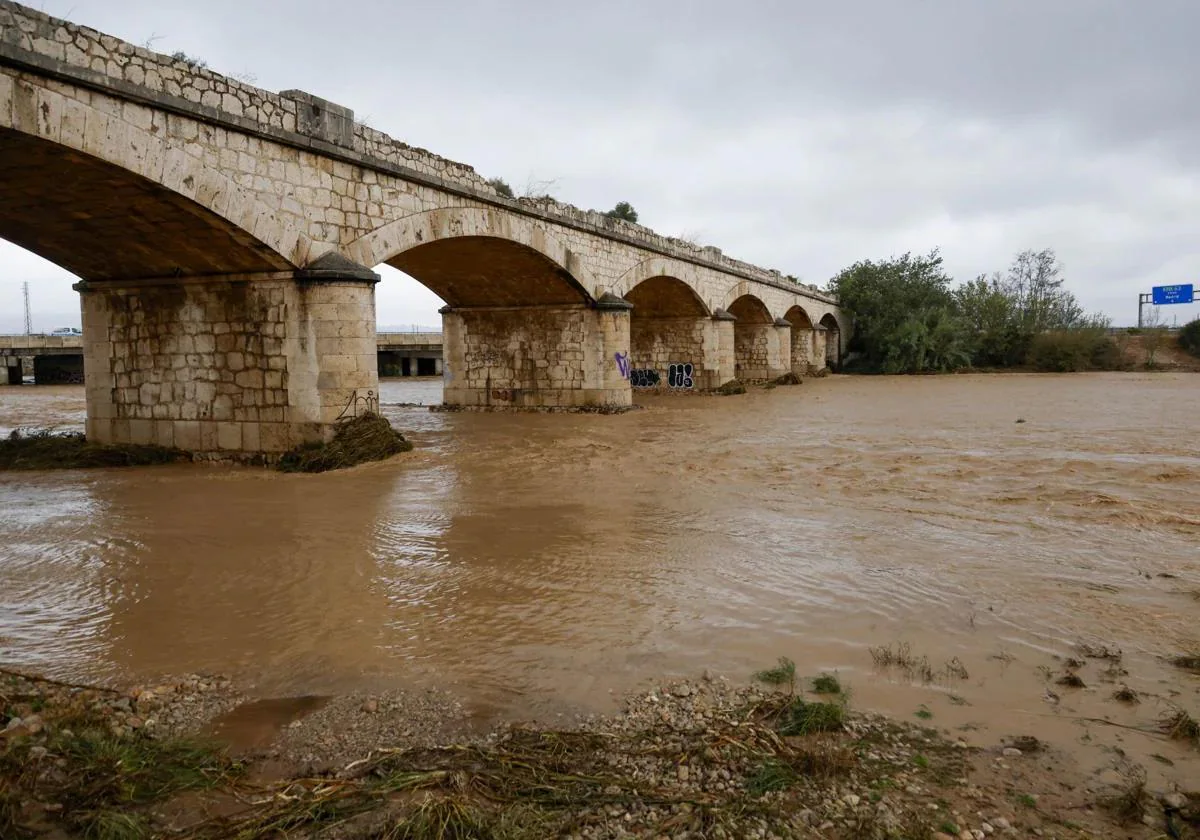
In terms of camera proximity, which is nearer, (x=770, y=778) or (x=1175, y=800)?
(x=1175, y=800)

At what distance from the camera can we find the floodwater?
366cm

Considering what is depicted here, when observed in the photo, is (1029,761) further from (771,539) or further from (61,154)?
(61,154)

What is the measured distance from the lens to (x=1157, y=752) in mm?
2887

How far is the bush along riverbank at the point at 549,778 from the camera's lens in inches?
96.9

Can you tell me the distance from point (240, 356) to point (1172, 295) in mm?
55200

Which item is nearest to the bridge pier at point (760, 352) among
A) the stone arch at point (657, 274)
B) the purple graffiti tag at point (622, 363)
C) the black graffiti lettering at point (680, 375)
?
the black graffiti lettering at point (680, 375)

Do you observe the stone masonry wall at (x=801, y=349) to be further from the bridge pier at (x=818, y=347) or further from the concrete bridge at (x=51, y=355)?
the concrete bridge at (x=51, y=355)

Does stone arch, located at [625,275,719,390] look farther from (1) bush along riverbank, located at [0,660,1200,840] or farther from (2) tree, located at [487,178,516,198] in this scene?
(1) bush along riverbank, located at [0,660,1200,840]

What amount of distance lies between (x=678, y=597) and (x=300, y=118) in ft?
26.7

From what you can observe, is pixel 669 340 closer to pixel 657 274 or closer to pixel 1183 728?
pixel 657 274

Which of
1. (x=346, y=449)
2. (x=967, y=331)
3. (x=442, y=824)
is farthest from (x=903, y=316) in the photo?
(x=442, y=824)

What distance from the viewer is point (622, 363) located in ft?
59.7

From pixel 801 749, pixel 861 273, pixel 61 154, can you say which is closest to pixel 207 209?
pixel 61 154

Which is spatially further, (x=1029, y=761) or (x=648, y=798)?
(x=1029, y=761)
